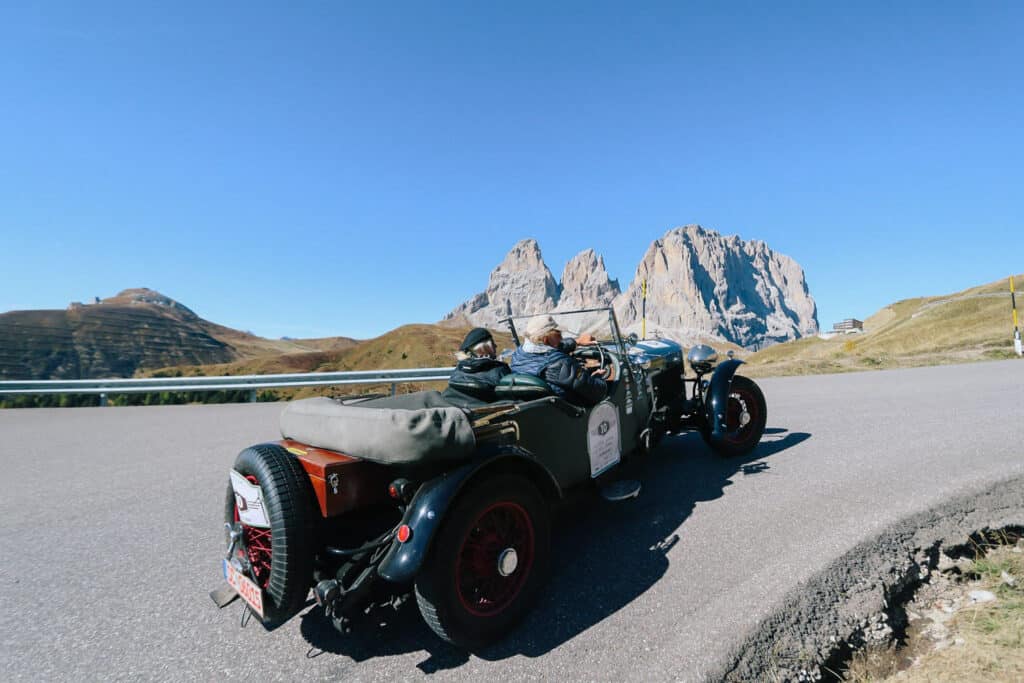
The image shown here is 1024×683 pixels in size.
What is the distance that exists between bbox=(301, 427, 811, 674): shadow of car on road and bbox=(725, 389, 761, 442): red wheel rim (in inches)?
13.5

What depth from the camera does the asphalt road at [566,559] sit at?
2062 mm

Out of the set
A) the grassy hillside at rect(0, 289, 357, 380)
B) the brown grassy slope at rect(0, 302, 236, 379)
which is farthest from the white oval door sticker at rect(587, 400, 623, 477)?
the brown grassy slope at rect(0, 302, 236, 379)

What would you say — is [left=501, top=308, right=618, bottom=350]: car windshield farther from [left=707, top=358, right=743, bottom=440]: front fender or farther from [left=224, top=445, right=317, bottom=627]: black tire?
[left=224, top=445, right=317, bottom=627]: black tire

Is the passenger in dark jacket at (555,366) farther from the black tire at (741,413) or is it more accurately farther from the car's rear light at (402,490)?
the black tire at (741,413)

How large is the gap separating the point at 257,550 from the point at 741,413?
14.6 ft

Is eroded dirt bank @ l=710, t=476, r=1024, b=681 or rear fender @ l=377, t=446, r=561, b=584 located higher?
rear fender @ l=377, t=446, r=561, b=584

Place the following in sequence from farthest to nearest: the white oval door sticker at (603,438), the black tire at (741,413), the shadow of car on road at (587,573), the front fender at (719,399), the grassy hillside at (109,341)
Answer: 1. the grassy hillside at (109,341)
2. the black tire at (741,413)
3. the front fender at (719,399)
4. the white oval door sticker at (603,438)
5. the shadow of car on road at (587,573)

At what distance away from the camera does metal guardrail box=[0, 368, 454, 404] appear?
10.6m

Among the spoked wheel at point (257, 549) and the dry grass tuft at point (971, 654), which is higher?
the spoked wheel at point (257, 549)

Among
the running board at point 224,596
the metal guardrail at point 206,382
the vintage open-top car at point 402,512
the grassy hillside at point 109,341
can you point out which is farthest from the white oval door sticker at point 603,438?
the grassy hillside at point 109,341

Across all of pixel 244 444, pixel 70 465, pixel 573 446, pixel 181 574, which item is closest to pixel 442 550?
pixel 573 446

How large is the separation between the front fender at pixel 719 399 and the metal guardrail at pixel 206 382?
680 cm

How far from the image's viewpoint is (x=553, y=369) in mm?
3119

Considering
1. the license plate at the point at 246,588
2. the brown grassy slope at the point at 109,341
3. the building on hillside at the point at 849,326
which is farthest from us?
the building on hillside at the point at 849,326
